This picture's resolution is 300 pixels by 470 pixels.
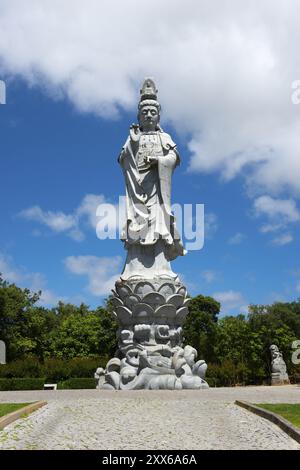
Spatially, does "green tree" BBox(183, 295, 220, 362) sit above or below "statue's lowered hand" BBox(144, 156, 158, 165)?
below

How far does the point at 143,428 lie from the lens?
356 inches

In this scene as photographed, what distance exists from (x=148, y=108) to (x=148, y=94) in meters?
0.59

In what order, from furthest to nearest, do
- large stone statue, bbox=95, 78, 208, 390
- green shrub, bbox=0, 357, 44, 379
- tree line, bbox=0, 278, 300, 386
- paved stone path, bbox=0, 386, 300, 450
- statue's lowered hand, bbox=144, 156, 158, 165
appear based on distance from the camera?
tree line, bbox=0, 278, 300, 386, green shrub, bbox=0, 357, 44, 379, statue's lowered hand, bbox=144, 156, 158, 165, large stone statue, bbox=95, 78, 208, 390, paved stone path, bbox=0, 386, 300, 450

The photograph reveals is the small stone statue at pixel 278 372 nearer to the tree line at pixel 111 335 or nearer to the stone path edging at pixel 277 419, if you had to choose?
the tree line at pixel 111 335

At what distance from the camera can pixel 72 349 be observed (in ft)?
151

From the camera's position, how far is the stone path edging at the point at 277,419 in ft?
27.1

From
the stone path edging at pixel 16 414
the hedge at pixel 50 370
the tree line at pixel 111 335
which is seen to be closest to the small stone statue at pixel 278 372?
the tree line at pixel 111 335

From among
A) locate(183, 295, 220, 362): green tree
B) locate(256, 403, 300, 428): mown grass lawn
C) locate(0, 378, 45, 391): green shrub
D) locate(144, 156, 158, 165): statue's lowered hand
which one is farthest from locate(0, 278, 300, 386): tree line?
locate(256, 403, 300, 428): mown grass lawn

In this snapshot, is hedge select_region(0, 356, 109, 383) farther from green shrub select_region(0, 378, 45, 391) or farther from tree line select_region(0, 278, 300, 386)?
tree line select_region(0, 278, 300, 386)

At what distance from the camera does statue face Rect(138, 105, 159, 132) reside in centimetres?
2230

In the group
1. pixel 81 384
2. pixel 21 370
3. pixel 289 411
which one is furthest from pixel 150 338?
pixel 289 411

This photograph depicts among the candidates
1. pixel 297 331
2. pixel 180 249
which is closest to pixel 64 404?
pixel 180 249
